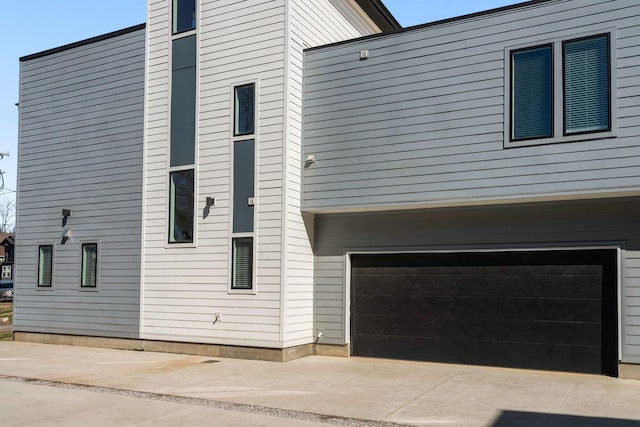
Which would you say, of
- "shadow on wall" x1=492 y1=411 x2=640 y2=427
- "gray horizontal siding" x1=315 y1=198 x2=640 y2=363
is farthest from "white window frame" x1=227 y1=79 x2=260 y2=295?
"shadow on wall" x1=492 y1=411 x2=640 y2=427

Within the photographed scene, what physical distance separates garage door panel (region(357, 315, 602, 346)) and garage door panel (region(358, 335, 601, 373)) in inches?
3.3

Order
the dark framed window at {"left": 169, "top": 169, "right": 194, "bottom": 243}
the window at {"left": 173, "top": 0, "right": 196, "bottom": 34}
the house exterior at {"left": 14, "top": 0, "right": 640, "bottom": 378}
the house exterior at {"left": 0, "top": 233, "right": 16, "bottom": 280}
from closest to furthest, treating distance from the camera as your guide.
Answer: the house exterior at {"left": 14, "top": 0, "right": 640, "bottom": 378}, the dark framed window at {"left": 169, "top": 169, "right": 194, "bottom": 243}, the window at {"left": 173, "top": 0, "right": 196, "bottom": 34}, the house exterior at {"left": 0, "top": 233, "right": 16, "bottom": 280}

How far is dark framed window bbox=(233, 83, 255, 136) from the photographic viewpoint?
37.6 feet

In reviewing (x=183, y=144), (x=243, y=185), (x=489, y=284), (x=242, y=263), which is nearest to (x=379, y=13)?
(x=183, y=144)

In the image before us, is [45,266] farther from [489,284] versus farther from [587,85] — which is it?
[587,85]


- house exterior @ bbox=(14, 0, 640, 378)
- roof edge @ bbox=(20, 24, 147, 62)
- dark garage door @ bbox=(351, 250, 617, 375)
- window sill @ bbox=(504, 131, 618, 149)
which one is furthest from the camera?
roof edge @ bbox=(20, 24, 147, 62)

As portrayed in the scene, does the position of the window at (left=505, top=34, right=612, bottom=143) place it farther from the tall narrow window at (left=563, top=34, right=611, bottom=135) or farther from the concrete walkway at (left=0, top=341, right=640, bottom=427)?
the concrete walkway at (left=0, top=341, right=640, bottom=427)

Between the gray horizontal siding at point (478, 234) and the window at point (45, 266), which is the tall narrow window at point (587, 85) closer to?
the gray horizontal siding at point (478, 234)

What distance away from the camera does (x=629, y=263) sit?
9039 millimetres

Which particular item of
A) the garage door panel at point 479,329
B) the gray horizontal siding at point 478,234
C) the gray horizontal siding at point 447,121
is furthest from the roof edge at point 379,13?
the garage door panel at point 479,329

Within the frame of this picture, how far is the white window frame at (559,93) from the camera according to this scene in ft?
28.8

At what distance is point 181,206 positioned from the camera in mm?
12125

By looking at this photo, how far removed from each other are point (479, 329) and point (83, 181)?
880 cm

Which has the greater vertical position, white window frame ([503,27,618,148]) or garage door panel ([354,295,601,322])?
white window frame ([503,27,618,148])
